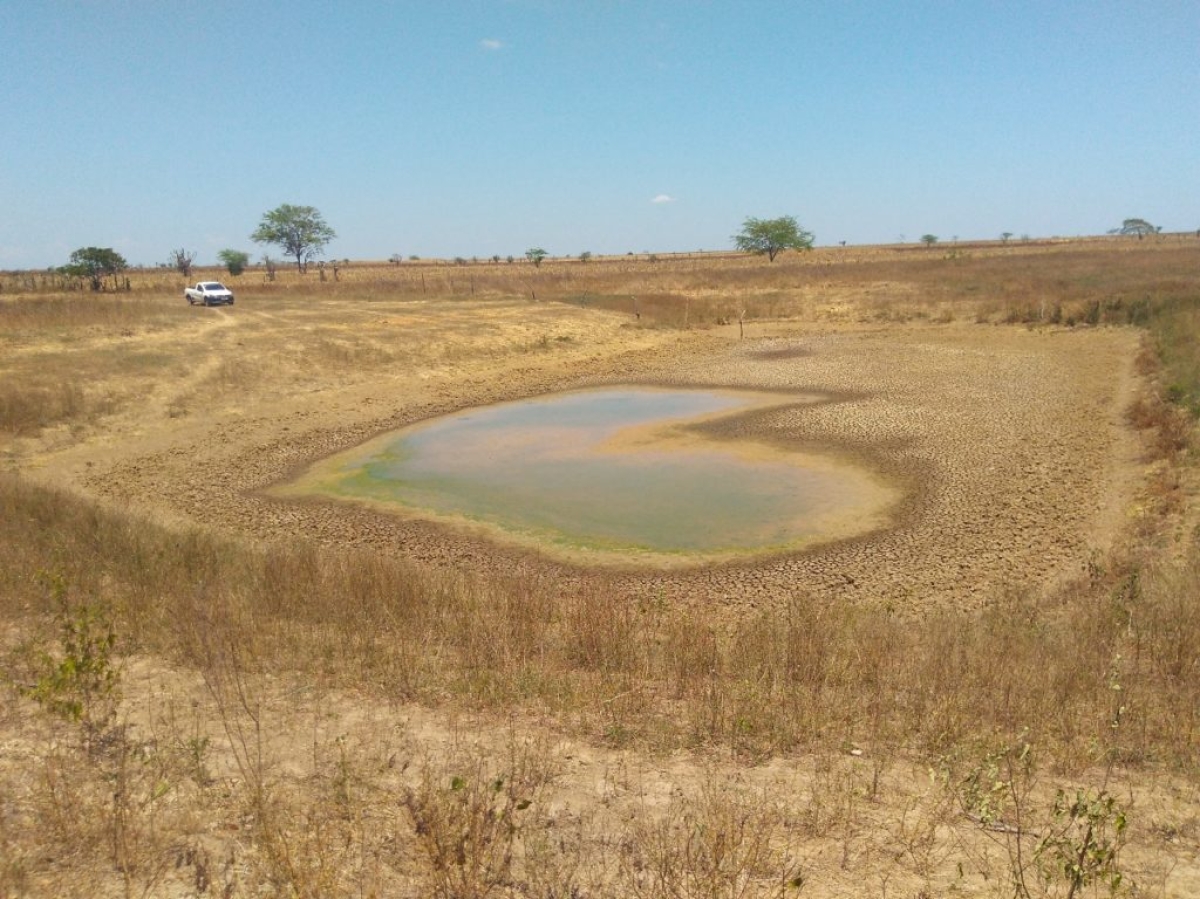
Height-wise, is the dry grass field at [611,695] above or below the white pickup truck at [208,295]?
below

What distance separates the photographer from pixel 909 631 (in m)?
8.02

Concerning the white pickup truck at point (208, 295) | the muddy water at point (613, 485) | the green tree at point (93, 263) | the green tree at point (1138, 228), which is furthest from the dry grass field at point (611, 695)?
the green tree at point (1138, 228)

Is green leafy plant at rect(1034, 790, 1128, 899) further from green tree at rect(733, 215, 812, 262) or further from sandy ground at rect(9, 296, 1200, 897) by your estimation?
green tree at rect(733, 215, 812, 262)

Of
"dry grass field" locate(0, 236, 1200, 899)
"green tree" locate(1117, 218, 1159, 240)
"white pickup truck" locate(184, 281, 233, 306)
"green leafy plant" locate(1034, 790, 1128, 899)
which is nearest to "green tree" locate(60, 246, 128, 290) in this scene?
"white pickup truck" locate(184, 281, 233, 306)

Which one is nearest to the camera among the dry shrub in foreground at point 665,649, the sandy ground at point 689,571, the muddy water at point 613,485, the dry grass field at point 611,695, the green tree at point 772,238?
the dry grass field at point 611,695

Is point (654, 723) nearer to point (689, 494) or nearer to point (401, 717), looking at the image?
point (401, 717)

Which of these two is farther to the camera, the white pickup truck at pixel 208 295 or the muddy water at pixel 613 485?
the white pickup truck at pixel 208 295

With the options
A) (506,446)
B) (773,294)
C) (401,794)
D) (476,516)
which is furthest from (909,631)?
(773,294)

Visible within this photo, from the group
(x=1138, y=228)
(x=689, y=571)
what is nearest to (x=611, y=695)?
(x=689, y=571)

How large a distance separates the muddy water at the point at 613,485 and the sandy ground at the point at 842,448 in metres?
0.78

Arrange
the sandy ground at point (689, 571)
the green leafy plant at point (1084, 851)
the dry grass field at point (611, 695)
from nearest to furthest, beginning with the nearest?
1. the green leafy plant at point (1084, 851)
2. the dry grass field at point (611, 695)
3. the sandy ground at point (689, 571)

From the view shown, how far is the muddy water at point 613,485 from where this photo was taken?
13180 millimetres

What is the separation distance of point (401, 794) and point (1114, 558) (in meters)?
10.8

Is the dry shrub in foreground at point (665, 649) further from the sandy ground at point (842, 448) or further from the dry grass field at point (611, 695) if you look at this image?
the sandy ground at point (842, 448)
